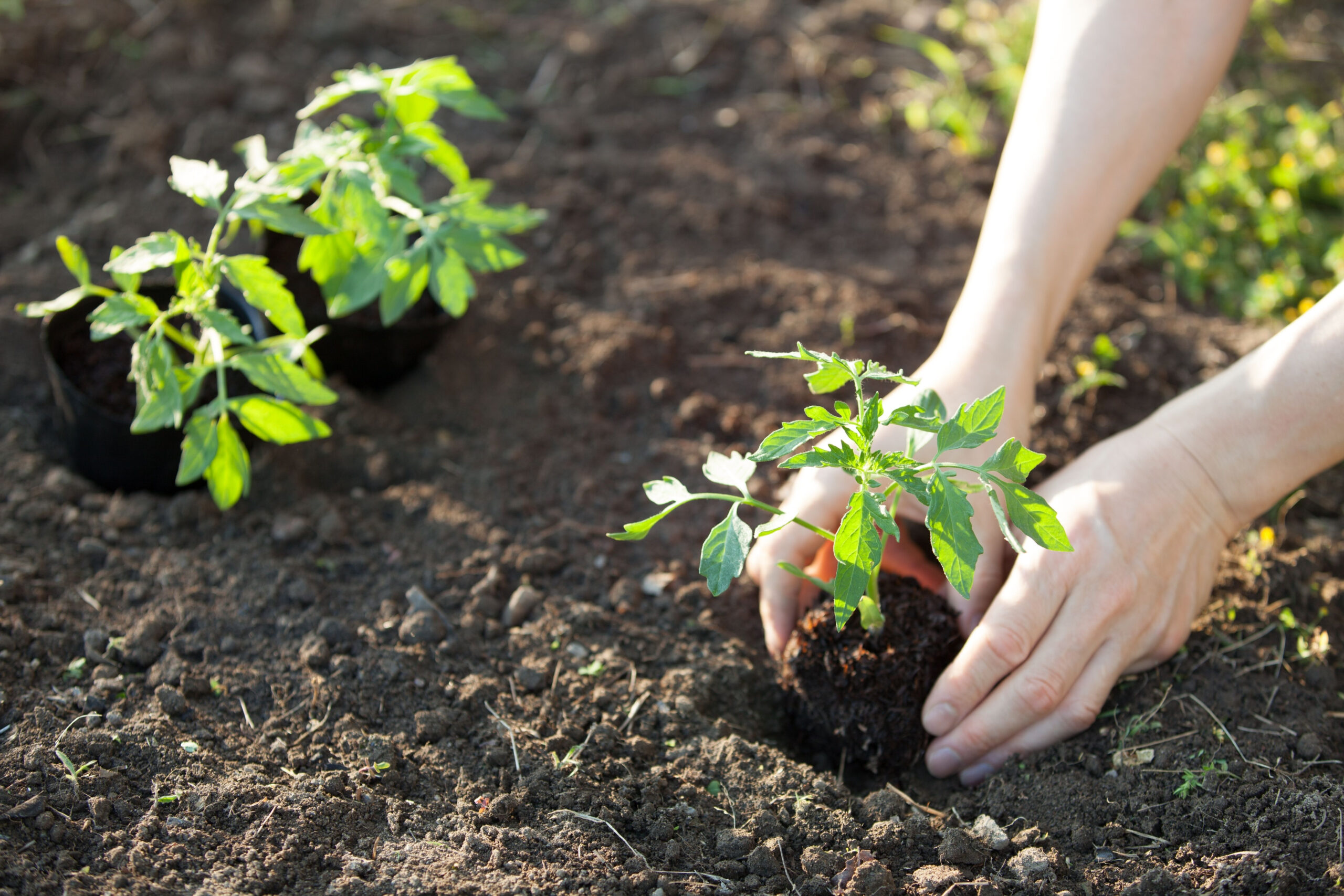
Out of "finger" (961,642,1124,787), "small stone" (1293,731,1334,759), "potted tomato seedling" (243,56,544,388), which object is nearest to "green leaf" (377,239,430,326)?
"potted tomato seedling" (243,56,544,388)

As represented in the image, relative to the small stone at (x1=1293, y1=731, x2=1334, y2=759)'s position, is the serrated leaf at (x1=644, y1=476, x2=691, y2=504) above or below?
above

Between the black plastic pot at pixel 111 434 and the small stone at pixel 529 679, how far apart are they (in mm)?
941

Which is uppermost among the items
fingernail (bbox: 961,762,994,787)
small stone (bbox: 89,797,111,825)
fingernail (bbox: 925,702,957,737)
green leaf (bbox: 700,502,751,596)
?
green leaf (bbox: 700,502,751,596)

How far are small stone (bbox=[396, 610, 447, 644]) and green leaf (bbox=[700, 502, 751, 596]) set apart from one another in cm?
77

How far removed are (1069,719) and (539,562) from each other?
1.15 m

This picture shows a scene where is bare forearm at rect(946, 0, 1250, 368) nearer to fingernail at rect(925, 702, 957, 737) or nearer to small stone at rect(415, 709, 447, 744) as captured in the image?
fingernail at rect(925, 702, 957, 737)

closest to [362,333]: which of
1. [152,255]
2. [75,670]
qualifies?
[152,255]

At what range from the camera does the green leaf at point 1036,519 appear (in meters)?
1.49

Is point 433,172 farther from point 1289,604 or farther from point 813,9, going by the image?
point 1289,604

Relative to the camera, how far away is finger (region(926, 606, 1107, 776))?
178 centimetres

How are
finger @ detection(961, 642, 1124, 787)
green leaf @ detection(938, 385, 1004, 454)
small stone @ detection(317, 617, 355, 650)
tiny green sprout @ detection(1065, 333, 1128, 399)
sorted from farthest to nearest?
tiny green sprout @ detection(1065, 333, 1128, 399) < small stone @ detection(317, 617, 355, 650) < finger @ detection(961, 642, 1124, 787) < green leaf @ detection(938, 385, 1004, 454)

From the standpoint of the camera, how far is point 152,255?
183 cm

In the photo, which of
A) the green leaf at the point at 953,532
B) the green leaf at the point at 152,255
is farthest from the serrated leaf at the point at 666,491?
the green leaf at the point at 152,255

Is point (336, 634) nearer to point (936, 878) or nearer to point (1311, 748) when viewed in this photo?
point (936, 878)
